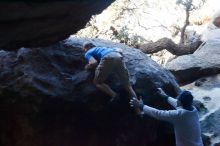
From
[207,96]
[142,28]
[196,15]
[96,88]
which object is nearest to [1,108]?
[96,88]

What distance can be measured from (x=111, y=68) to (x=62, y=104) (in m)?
1.20

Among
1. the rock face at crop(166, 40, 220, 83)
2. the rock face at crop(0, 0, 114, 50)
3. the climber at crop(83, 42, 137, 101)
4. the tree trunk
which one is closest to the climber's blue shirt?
the climber at crop(83, 42, 137, 101)

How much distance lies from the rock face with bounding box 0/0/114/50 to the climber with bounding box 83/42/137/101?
2.54m

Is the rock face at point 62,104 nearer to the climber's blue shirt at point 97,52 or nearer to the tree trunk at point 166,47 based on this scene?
the climber's blue shirt at point 97,52

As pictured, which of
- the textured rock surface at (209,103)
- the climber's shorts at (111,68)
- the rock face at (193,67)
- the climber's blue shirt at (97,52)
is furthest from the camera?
the rock face at (193,67)

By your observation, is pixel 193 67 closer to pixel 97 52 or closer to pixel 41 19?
pixel 97 52

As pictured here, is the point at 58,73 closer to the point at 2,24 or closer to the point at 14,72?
the point at 14,72

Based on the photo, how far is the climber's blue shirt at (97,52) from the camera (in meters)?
7.38

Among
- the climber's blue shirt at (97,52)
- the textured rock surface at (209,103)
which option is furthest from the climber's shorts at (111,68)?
the textured rock surface at (209,103)

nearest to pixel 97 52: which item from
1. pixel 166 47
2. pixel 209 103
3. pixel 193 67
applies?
pixel 209 103

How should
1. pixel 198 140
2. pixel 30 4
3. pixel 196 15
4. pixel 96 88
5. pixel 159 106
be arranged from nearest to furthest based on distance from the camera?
pixel 30 4 < pixel 198 140 < pixel 96 88 < pixel 159 106 < pixel 196 15

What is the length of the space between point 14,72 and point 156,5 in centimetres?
969

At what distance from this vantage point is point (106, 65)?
7273mm

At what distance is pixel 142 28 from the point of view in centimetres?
1572
